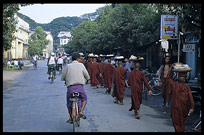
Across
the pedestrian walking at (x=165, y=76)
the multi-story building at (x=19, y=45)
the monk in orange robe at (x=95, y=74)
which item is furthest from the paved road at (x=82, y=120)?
the multi-story building at (x=19, y=45)

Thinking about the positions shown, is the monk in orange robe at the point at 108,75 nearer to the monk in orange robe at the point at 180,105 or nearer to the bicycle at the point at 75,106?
the bicycle at the point at 75,106

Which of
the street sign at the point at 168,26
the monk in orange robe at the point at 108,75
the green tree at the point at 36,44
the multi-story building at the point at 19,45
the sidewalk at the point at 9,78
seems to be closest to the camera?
the street sign at the point at 168,26

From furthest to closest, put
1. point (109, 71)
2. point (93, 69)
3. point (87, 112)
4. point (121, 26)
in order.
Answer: point (121, 26)
point (93, 69)
point (109, 71)
point (87, 112)

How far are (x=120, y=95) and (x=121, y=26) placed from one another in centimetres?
1272

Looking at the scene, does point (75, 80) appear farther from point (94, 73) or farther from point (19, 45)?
point (19, 45)

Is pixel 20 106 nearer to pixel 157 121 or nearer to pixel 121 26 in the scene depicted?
pixel 157 121

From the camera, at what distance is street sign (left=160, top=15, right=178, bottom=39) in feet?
46.6

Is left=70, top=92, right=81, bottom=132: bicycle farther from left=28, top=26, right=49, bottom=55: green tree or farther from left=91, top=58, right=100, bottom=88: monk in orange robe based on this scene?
left=28, top=26, right=49, bottom=55: green tree

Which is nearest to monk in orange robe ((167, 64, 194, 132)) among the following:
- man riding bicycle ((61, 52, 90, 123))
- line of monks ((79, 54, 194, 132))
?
line of monks ((79, 54, 194, 132))

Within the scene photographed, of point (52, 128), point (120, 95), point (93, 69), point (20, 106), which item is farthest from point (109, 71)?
point (52, 128)

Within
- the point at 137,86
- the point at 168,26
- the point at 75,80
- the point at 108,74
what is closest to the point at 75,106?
the point at 75,80

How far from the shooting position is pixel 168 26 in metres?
14.3

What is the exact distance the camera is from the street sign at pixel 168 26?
46.6 feet

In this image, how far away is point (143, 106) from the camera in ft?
37.5
